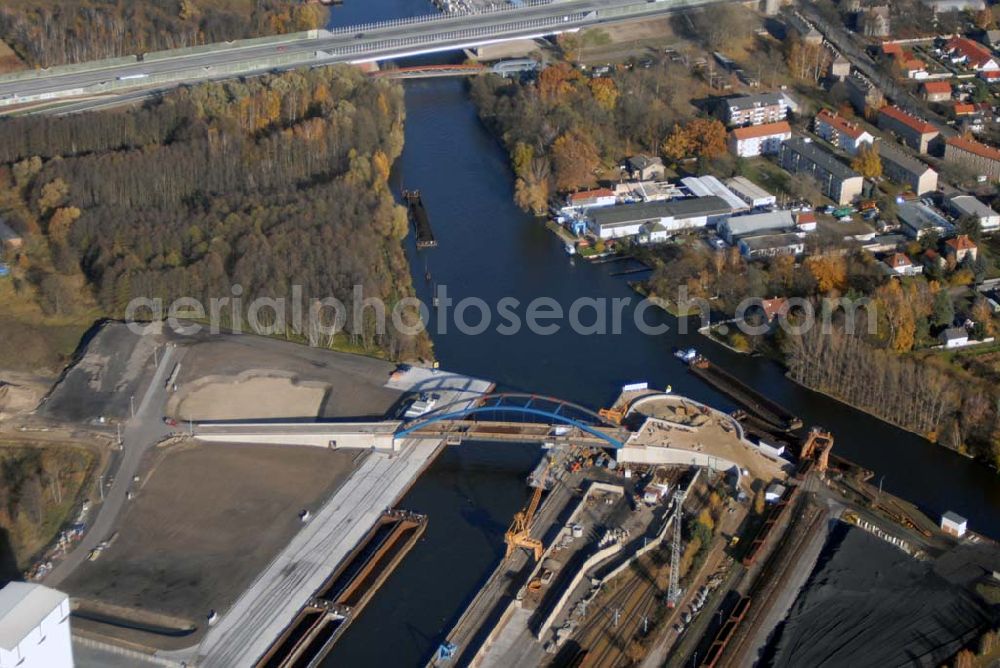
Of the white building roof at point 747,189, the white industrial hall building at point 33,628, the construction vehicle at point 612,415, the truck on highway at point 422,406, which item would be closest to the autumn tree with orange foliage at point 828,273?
the white building roof at point 747,189

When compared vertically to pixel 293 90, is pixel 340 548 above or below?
below

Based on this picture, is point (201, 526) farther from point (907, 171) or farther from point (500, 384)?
point (907, 171)

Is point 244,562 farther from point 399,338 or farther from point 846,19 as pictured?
point 846,19

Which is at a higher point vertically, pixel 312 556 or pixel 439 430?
pixel 439 430

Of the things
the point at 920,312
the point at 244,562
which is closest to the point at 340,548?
the point at 244,562

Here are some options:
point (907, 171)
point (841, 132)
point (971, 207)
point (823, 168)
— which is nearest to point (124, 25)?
point (841, 132)

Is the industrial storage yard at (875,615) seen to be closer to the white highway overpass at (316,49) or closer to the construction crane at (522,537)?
the construction crane at (522,537)
